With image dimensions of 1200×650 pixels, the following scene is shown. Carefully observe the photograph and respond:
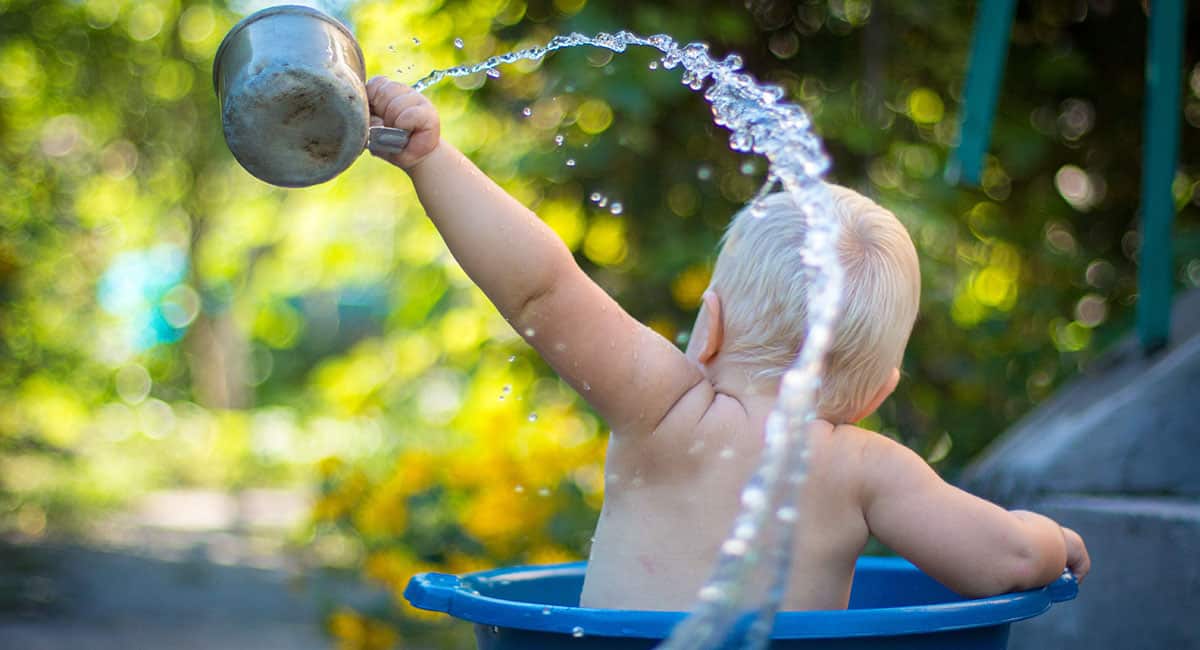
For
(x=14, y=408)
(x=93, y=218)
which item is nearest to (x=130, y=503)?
(x=14, y=408)

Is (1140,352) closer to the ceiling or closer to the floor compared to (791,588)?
closer to the floor

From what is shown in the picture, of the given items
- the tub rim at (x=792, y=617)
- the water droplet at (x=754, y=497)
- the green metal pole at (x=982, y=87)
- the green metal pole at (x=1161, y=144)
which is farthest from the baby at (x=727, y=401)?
the green metal pole at (x=1161, y=144)

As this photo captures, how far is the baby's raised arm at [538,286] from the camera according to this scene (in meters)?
1.11

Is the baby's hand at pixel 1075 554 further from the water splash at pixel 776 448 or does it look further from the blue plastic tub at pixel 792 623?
the water splash at pixel 776 448

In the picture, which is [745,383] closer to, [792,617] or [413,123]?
[792,617]

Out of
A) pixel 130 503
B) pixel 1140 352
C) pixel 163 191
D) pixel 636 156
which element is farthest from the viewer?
pixel 163 191

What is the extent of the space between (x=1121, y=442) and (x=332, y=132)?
5.12 ft

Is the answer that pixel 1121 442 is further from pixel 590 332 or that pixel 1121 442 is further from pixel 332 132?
pixel 332 132

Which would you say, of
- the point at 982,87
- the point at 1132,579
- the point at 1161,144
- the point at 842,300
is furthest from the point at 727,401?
the point at 1161,144

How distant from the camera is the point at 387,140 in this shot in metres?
1.13

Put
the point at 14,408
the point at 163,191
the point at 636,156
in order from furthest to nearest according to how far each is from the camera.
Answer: the point at 163,191 < the point at 14,408 < the point at 636,156

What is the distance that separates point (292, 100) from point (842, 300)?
0.58 meters

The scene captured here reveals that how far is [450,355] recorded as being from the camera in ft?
9.75

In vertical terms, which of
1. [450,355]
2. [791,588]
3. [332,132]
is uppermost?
[332,132]
